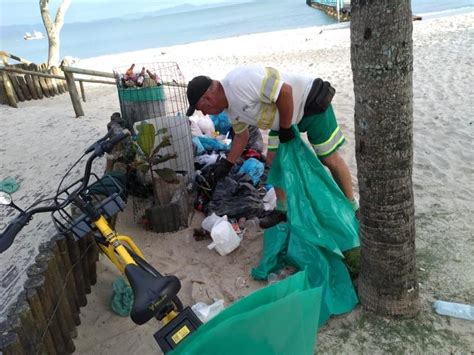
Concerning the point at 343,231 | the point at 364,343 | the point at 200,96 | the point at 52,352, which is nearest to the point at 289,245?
the point at 343,231

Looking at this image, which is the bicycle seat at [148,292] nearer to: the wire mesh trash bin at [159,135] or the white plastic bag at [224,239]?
the white plastic bag at [224,239]

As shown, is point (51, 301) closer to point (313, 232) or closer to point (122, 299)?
point (122, 299)

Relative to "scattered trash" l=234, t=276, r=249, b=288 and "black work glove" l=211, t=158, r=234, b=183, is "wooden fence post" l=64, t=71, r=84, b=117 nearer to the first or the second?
"black work glove" l=211, t=158, r=234, b=183

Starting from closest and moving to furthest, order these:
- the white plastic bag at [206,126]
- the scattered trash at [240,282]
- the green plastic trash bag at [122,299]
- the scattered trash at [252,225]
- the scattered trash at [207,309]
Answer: the scattered trash at [207,309] → the green plastic trash bag at [122,299] → the scattered trash at [240,282] → the scattered trash at [252,225] → the white plastic bag at [206,126]

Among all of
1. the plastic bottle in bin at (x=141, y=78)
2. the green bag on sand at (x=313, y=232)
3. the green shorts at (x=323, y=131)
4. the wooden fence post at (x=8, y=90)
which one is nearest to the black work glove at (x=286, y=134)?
the green bag on sand at (x=313, y=232)

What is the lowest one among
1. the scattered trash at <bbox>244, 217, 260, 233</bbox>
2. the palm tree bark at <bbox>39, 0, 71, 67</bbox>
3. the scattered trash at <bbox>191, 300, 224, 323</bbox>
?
the scattered trash at <bbox>191, 300, 224, 323</bbox>

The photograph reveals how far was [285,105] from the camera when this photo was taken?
2.99 m

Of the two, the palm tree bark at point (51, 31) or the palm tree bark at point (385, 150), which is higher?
the palm tree bark at point (51, 31)

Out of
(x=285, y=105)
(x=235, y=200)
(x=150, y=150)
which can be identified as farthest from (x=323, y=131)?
(x=150, y=150)

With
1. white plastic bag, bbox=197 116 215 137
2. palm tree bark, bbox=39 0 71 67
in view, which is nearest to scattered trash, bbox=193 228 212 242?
white plastic bag, bbox=197 116 215 137

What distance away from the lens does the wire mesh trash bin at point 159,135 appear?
3688 mm

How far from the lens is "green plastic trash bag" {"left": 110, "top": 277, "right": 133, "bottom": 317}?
2.85 metres

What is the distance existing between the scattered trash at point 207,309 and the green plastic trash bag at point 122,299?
0.44m

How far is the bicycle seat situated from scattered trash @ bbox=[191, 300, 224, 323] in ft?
2.73
